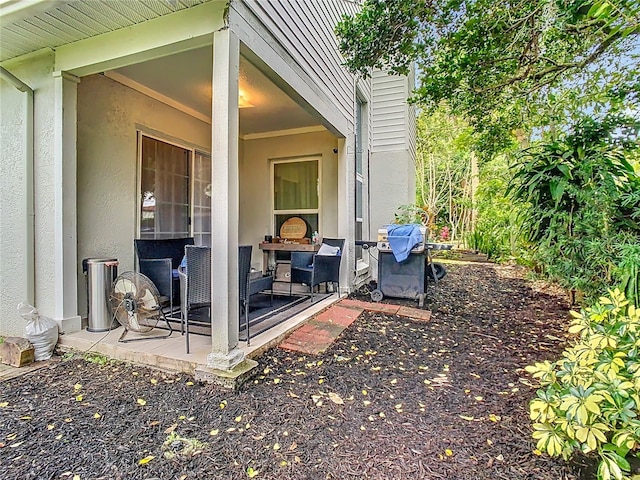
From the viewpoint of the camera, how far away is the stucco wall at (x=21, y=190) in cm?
309

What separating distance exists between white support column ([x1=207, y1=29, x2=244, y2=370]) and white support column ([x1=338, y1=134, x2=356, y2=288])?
10.0 feet

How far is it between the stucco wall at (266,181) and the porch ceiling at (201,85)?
1.77 ft

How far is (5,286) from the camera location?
324 centimetres

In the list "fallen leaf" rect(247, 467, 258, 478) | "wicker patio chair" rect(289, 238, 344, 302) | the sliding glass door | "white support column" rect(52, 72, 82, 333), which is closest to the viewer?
"fallen leaf" rect(247, 467, 258, 478)

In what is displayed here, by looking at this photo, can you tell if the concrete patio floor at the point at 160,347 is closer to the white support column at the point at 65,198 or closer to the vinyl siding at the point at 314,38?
the white support column at the point at 65,198

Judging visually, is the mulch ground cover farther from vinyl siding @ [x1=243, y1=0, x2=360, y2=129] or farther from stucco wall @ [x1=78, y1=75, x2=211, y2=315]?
vinyl siding @ [x1=243, y1=0, x2=360, y2=129]

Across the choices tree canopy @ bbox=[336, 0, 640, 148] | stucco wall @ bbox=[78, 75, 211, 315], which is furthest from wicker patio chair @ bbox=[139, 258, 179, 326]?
tree canopy @ bbox=[336, 0, 640, 148]

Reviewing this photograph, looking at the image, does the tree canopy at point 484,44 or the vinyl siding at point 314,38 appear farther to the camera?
the tree canopy at point 484,44

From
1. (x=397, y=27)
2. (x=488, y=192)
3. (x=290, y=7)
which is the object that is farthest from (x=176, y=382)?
(x=488, y=192)

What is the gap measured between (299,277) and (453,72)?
324 centimetres

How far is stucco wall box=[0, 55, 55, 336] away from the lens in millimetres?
3094

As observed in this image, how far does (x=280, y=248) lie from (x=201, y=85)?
277 centimetres

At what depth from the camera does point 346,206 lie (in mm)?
5406

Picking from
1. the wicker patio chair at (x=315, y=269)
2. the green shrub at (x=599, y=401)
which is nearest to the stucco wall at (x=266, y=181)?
the wicker patio chair at (x=315, y=269)
